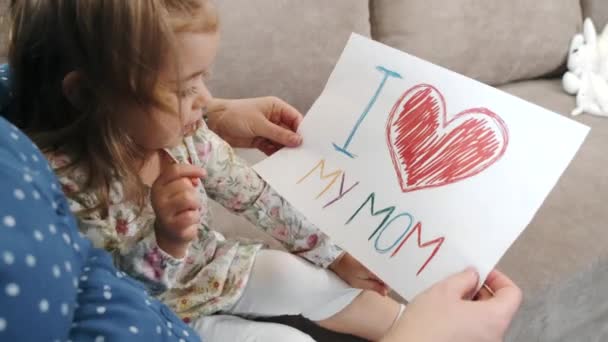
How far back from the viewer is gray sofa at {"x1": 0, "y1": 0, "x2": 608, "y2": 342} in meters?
0.92

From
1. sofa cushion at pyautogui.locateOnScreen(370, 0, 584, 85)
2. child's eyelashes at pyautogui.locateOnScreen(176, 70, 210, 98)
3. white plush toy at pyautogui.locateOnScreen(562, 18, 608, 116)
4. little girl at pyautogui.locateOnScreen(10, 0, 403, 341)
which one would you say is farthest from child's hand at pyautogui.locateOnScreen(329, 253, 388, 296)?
white plush toy at pyautogui.locateOnScreen(562, 18, 608, 116)

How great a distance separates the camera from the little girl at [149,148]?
55 centimetres

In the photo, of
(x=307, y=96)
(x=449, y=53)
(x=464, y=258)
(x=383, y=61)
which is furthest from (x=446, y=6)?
(x=464, y=258)

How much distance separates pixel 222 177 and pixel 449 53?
0.78 metres

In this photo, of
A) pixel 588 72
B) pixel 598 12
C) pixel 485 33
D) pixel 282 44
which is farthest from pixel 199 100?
pixel 598 12

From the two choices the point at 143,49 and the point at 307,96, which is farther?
the point at 307,96

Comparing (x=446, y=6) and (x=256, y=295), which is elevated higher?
(x=446, y=6)

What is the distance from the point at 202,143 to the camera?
0.78m

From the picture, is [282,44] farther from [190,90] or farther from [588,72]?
[588,72]

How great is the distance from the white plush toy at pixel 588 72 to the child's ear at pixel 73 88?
3.71 feet

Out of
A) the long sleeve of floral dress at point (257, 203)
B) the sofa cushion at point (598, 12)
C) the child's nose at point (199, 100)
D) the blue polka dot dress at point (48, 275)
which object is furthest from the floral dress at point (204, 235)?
the sofa cushion at point (598, 12)

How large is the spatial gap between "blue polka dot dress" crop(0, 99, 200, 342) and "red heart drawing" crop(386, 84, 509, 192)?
35 centimetres

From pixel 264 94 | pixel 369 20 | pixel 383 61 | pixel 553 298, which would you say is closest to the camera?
pixel 383 61

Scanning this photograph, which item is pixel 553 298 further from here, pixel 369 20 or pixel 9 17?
pixel 9 17
